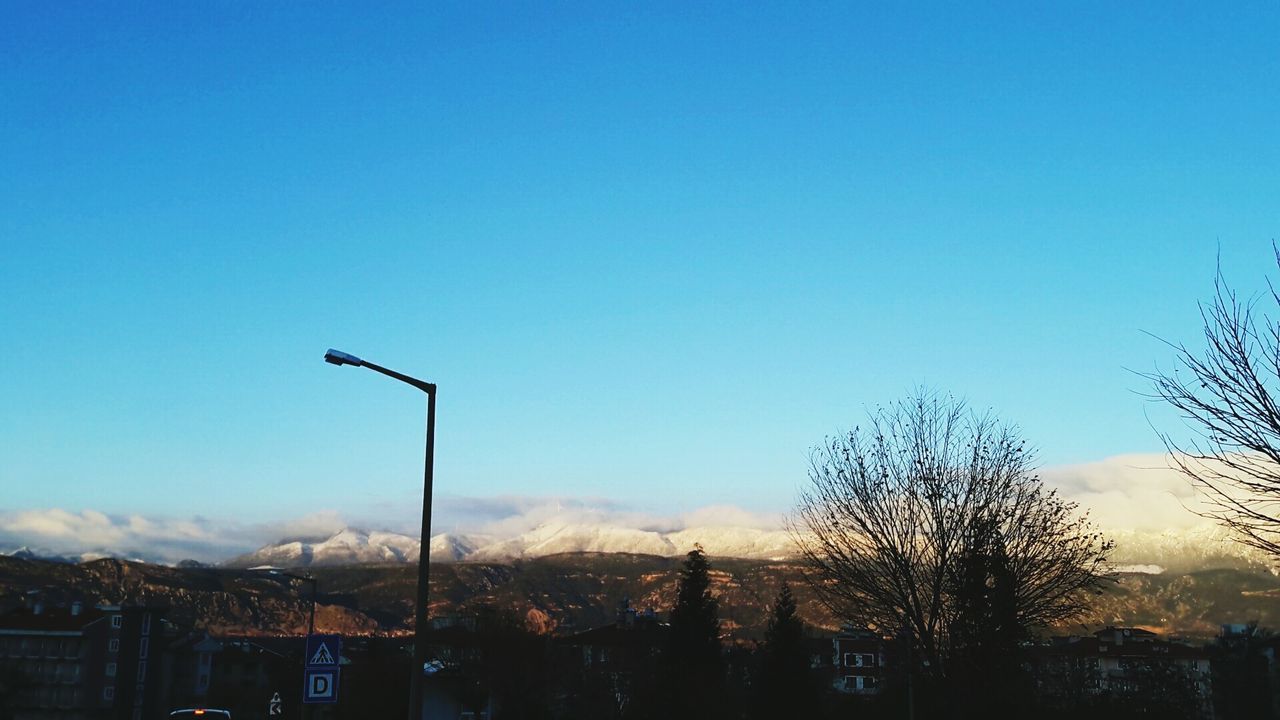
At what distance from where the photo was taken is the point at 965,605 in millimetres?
34125

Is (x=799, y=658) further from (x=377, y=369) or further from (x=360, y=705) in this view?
(x=377, y=369)

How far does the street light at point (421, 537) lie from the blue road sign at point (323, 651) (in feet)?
4.36

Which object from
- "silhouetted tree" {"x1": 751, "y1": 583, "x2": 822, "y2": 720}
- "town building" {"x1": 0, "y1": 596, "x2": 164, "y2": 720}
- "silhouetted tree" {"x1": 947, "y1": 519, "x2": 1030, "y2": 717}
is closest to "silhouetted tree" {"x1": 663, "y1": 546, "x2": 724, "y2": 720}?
"silhouetted tree" {"x1": 751, "y1": 583, "x2": 822, "y2": 720}

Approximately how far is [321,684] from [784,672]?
Answer: 66090 millimetres

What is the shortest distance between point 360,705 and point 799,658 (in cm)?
3331

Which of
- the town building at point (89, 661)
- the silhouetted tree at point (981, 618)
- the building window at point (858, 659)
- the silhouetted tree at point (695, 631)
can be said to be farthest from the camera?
the building window at point (858, 659)

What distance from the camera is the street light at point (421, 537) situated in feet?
58.6

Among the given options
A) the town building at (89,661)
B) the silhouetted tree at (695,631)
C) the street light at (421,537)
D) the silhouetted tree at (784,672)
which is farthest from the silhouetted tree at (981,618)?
the town building at (89,661)

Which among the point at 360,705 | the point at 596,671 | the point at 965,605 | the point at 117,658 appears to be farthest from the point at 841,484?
the point at 117,658

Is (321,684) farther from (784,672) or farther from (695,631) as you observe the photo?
(695,631)

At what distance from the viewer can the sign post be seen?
1823 cm

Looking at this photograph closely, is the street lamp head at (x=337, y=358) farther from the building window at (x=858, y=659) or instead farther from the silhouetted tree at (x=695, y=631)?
the building window at (x=858, y=659)

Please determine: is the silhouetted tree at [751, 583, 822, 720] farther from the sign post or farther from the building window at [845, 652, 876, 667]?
the sign post

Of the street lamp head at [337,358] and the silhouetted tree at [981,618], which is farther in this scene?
the silhouetted tree at [981,618]
